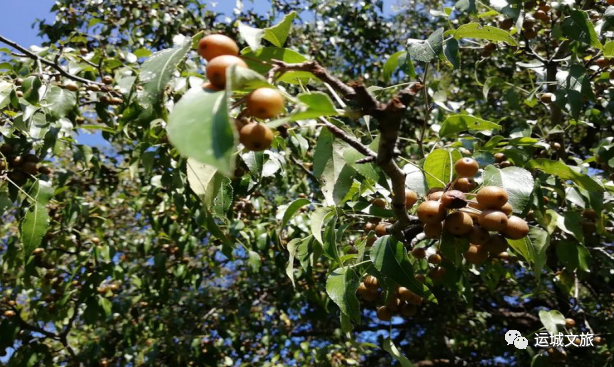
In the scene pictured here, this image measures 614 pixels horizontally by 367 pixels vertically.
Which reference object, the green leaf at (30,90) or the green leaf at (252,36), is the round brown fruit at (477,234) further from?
the green leaf at (30,90)

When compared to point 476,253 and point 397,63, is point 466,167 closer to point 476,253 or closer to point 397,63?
point 476,253

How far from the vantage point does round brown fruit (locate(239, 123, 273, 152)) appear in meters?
0.85

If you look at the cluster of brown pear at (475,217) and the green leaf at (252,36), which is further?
the cluster of brown pear at (475,217)

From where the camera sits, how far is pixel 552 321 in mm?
2436

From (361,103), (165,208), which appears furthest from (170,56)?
(165,208)

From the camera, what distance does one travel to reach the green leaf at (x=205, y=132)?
1.99 ft

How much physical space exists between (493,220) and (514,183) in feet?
0.81

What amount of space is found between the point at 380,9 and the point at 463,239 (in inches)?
206

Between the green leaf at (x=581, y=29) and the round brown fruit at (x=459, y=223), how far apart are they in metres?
1.25

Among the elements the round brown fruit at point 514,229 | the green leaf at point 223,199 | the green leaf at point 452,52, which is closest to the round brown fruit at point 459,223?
the round brown fruit at point 514,229

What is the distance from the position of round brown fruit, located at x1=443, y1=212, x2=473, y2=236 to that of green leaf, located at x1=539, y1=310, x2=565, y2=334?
1440 millimetres

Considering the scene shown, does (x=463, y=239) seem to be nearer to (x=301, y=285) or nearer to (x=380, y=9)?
(x=301, y=285)

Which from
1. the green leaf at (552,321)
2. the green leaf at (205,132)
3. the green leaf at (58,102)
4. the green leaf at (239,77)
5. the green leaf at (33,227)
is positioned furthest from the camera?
the green leaf at (552,321)

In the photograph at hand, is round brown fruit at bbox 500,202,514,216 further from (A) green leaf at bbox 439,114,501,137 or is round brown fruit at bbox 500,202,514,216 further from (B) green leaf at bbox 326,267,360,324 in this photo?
(B) green leaf at bbox 326,267,360,324
